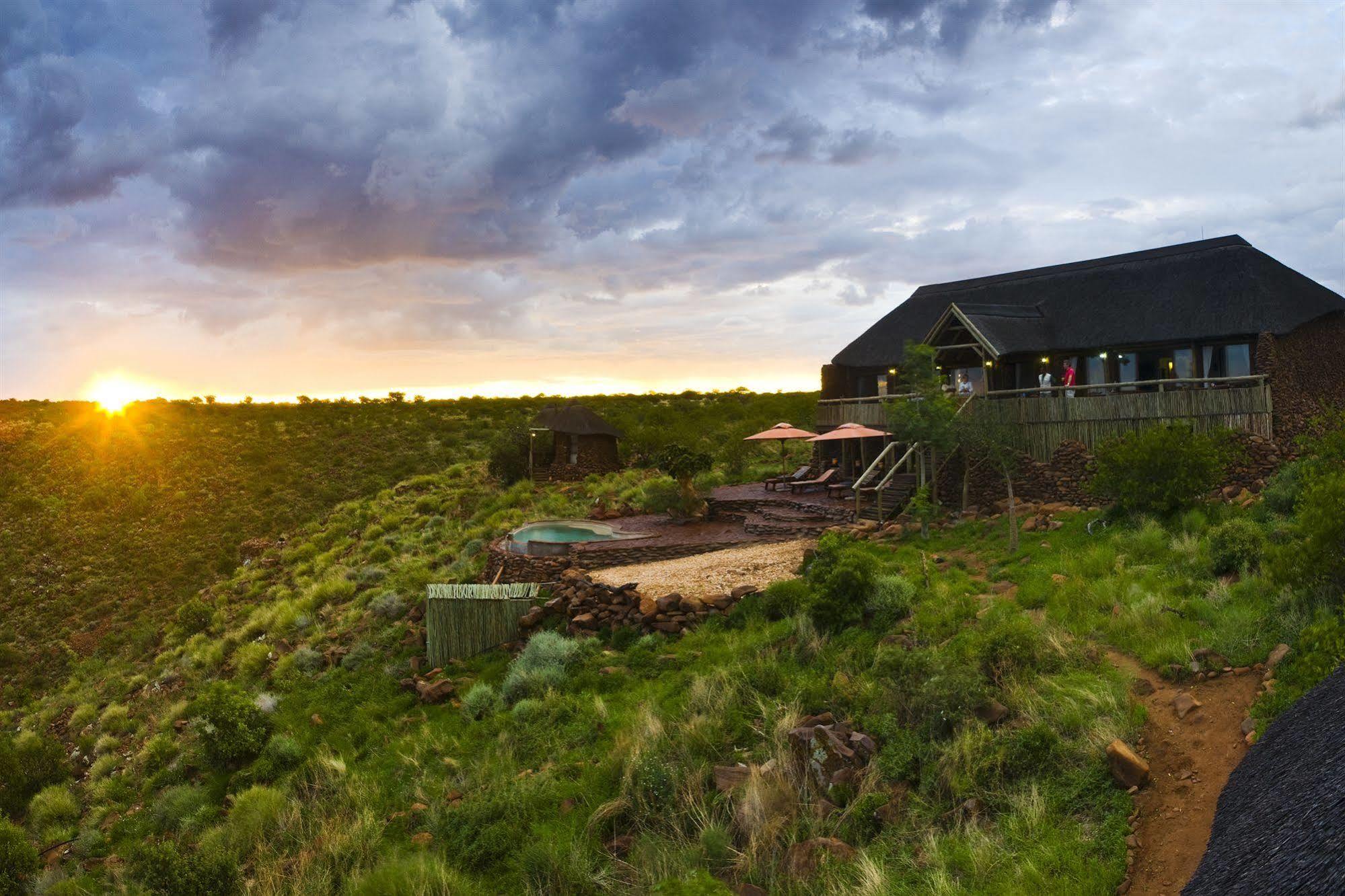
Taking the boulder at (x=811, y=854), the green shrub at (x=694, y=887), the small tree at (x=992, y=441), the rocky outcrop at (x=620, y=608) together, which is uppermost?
the small tree at (x=992, y=441)

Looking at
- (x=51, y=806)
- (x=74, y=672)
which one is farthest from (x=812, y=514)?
(x=74, y=672)

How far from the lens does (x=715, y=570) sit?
1991 cm

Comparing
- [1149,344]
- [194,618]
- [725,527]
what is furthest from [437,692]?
[1149,344]

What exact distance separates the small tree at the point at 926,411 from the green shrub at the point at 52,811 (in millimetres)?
21533

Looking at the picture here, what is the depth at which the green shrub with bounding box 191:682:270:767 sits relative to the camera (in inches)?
642

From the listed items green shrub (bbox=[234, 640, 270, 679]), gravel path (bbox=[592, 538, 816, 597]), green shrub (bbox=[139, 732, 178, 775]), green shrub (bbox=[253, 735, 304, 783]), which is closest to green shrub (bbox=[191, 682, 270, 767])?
green shrub (bbox=[253, 735, 304, 783])

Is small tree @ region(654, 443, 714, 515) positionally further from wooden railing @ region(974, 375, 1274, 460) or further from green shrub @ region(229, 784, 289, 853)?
green shrub @ region(229, 784, 289, 853)

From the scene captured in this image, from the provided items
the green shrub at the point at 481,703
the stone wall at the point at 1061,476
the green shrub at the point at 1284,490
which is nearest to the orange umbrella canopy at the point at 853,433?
the stone wall at the point at 1061,476

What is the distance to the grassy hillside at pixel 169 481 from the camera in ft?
105

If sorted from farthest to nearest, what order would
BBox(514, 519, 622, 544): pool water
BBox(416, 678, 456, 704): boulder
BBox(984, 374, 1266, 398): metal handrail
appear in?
BBox(514, 519, 622, 544): pool water
BBox(984, 374, 1266, 398): metal handrail
BBox(416, 678, 456, 704): boulder

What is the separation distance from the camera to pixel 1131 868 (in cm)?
735

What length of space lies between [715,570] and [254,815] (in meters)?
10.6

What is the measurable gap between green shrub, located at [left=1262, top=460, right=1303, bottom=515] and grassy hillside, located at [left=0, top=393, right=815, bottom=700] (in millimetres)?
22291

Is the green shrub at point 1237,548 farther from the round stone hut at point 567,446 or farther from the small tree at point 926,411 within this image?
the round stone hut at point 567,446
